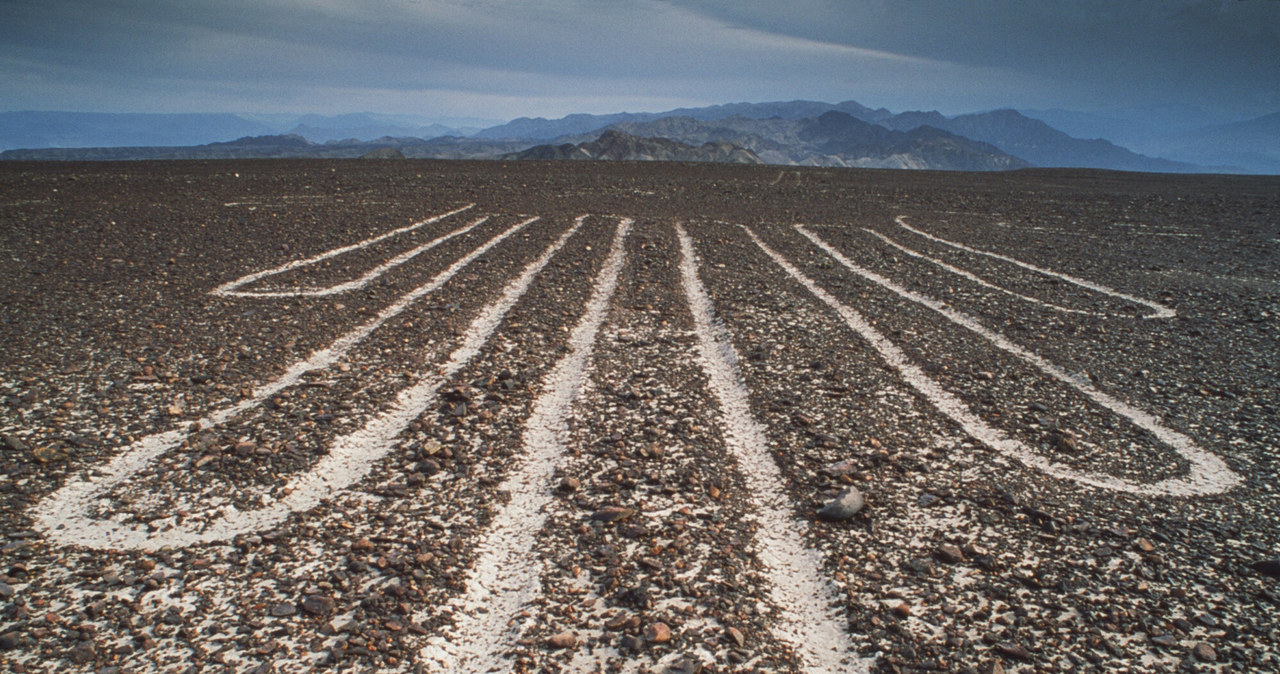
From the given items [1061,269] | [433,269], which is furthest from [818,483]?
[1061,269]

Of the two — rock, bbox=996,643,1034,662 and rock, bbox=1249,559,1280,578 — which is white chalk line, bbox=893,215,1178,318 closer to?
rock, bbox=1249,559,1280,578

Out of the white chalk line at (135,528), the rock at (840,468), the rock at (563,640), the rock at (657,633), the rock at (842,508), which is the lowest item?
the rock at (563,640)

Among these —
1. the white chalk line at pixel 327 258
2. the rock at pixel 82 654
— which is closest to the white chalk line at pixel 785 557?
the rock at pixel 82 654

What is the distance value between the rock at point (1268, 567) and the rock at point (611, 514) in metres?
3.08

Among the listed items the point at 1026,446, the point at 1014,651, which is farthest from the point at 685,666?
the point at 1026,446

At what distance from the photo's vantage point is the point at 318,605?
285cm

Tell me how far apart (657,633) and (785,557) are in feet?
2.90

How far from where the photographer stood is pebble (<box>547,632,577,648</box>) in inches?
106

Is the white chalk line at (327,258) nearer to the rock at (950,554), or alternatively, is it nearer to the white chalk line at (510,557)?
the white chalk line at (510,557)

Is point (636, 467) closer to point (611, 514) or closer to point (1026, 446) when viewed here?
point (611, 514)

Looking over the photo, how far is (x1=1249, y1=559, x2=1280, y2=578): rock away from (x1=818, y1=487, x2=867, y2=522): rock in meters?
1.83

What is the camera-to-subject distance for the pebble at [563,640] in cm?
269

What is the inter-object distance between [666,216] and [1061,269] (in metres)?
7.80

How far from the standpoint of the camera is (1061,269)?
34.1 feet
